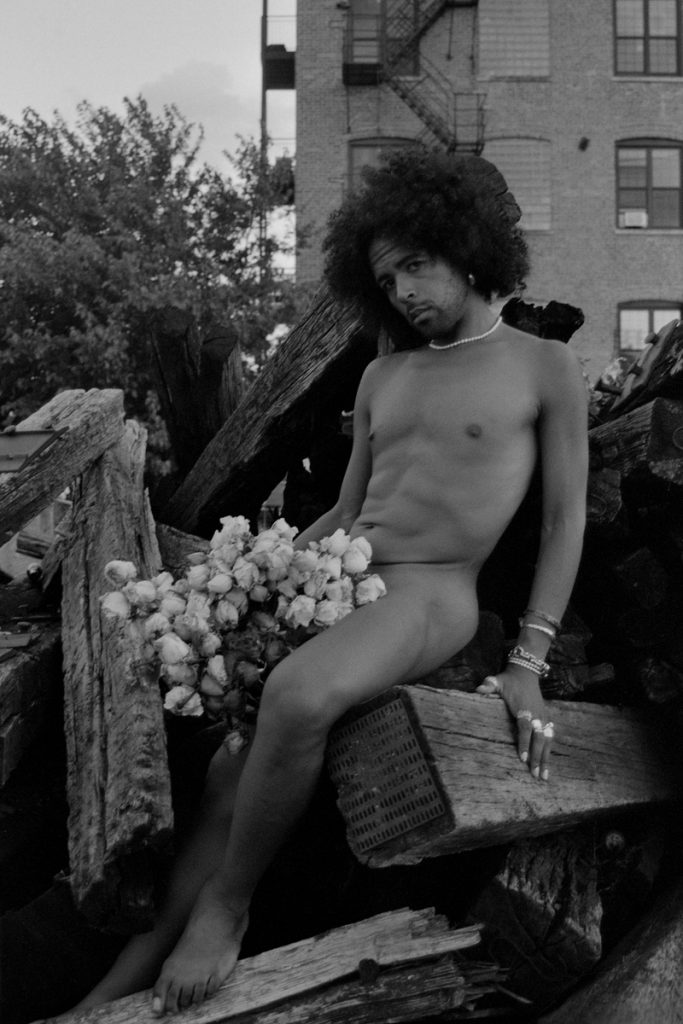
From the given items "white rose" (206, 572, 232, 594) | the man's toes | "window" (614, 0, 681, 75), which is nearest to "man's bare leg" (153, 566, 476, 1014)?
the man's toes

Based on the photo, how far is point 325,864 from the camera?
→ 10.8 feet

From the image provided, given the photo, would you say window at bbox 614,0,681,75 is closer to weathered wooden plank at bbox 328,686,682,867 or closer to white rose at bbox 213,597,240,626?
weathered wooden plank at bbox 328,686,682,867

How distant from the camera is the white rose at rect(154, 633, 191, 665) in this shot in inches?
106

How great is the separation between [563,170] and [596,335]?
3640mm

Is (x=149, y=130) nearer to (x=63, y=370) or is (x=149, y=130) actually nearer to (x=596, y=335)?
(x=63, y=370)

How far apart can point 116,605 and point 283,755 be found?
22.2 inches

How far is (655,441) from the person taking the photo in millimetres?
3332

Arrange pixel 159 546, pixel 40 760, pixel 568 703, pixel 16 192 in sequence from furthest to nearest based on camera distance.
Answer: pixel 16 192 → pixel 159 546 → pixel 40 760 → pixel 568 703

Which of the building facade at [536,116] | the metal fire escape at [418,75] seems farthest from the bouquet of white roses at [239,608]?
the metal fire escape at [418,75]

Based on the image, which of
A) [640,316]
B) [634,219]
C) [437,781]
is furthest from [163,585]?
[634,219]

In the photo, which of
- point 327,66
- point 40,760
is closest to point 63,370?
point 327,66

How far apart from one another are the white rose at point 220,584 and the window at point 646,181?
23.6m

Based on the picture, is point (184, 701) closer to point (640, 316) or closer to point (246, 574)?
point (246, 574)

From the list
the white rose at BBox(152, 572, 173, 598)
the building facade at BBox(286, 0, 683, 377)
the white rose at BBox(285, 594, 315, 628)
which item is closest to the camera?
the white rose at BBox(285, 594, 315, 628)
